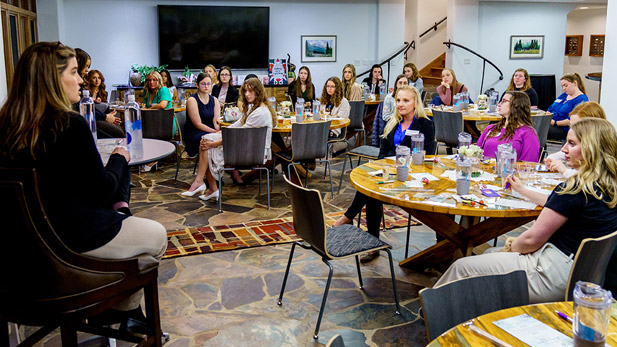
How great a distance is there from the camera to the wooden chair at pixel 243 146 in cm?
572

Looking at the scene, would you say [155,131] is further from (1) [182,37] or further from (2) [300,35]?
(2) [300,35]

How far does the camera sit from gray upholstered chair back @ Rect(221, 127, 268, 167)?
5719 mm

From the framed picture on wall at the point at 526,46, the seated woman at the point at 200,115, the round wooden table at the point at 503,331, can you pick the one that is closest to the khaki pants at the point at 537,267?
the round wooden table at the point at 503,331

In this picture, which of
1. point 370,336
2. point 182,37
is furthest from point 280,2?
point 370,336

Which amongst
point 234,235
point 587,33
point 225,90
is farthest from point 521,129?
point 587,33

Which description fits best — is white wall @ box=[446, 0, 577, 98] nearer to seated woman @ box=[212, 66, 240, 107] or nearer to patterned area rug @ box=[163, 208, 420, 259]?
seated woman @ box=[212, 66, 240, 107]

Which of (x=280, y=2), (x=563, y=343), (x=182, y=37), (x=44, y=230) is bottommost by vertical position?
(x=563, y=343)

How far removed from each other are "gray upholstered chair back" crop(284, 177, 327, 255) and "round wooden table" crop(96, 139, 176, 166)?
0.71 meters

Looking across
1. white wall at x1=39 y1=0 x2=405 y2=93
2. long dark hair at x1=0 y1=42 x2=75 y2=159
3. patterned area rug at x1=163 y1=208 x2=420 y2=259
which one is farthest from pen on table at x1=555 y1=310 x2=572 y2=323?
white wall at x1=39 y1=0 x2=405 y2=93

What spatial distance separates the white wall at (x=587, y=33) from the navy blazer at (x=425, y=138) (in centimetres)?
1244

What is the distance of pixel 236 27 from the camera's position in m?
12.6

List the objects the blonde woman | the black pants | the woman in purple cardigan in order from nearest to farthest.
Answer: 1. the black pants
2. the woman in purple cardigan
3. the blonde woman

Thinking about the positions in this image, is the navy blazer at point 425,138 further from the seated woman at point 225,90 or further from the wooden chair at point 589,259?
the seated woman at point 225,90

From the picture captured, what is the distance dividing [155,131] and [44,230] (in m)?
5.14
